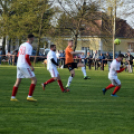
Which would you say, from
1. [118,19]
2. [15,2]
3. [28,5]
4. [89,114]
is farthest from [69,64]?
[15,2]

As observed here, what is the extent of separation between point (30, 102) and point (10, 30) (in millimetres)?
35368

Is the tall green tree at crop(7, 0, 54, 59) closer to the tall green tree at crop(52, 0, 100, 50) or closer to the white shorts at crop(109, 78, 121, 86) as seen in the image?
the tall green tree at crop(52, 0, 100, 50)

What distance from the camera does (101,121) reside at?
7.24 metres

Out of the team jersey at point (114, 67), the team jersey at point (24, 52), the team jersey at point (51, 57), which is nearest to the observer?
the team jersey at point (24, 52)

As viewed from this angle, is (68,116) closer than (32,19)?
Yes

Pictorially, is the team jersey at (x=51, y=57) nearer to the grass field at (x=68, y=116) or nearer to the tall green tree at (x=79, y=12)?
the grass field at (x=68, y=116)

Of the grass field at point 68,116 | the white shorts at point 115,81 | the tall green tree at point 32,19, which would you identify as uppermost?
the tall green tree at point 32,19

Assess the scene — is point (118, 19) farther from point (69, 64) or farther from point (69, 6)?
point (69, 64)

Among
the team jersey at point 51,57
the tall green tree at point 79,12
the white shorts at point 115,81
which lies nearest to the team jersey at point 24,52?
the team jersey at point 51,57

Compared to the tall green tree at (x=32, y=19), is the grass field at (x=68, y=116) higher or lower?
lower

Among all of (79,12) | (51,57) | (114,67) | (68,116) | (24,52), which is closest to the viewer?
(68,116)

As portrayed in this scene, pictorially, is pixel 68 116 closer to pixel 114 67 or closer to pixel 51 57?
pixel 114 67

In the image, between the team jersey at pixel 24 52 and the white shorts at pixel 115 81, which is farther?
the white shorts at pixel 115 81

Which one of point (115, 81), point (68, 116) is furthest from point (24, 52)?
point (115, 81)
